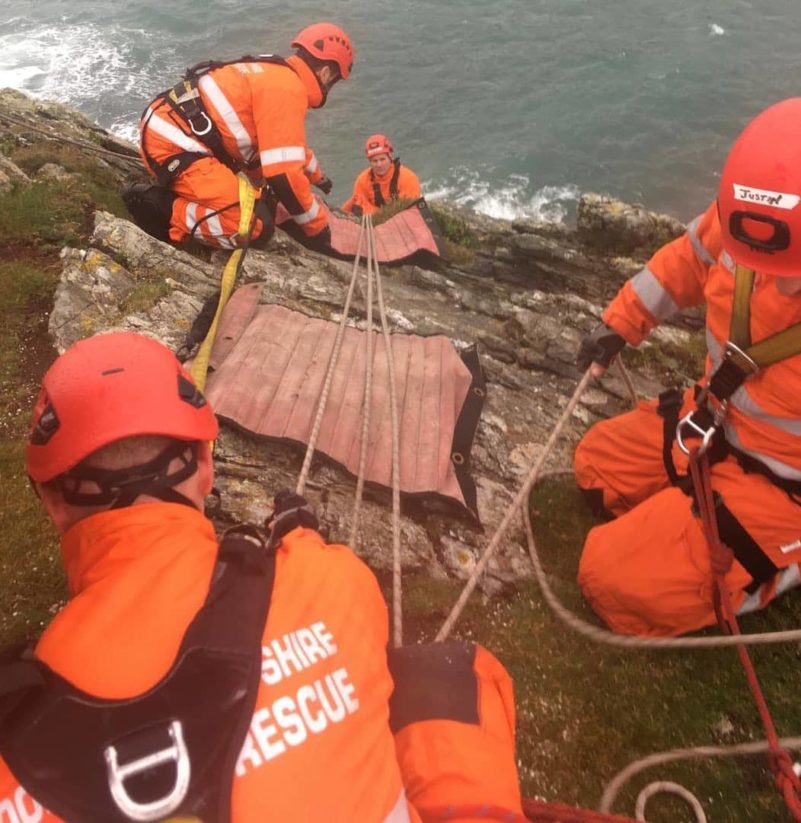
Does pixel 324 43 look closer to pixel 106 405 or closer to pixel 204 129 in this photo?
pixel 204 129

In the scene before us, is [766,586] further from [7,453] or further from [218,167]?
[218,167]

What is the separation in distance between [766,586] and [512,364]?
329 cm

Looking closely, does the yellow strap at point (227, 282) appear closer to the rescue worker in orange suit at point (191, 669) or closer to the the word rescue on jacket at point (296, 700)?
the rescue worker in orange suit at point (191, 669)

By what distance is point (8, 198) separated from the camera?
22.9 feet

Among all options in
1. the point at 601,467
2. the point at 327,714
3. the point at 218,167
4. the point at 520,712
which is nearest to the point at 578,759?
the point at 520,712

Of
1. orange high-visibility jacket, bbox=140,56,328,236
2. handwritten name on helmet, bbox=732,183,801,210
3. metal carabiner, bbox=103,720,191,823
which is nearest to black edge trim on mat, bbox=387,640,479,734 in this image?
metal carabiner, bbox=103,720,191,823

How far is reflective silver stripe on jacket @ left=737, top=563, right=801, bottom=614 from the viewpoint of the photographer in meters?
4.04

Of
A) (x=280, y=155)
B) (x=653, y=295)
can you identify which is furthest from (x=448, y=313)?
(x=653, y=295)

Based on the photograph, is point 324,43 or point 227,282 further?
point 324,43

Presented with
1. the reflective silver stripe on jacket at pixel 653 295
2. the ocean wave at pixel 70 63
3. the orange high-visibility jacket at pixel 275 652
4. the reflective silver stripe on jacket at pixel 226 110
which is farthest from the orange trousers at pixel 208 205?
the ocean wave at pixel 70 63

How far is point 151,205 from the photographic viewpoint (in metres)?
7.41

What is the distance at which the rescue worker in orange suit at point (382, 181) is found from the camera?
13688 millimetres

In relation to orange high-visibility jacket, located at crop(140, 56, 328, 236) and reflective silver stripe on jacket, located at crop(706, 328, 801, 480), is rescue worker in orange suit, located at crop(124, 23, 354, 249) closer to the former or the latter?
orange high-visibility jacket, located at crop(140, 56, 328, 236)

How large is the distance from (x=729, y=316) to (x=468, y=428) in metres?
2.12
